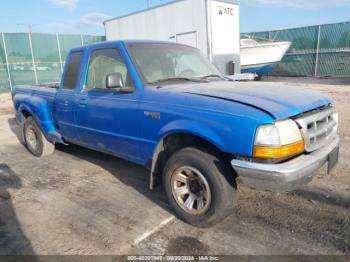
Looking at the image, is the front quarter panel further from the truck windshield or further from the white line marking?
the white line marking

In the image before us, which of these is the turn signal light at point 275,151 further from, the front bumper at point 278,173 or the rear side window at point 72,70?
the rear side window at point 72,70

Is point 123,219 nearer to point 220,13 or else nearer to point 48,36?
point 220,13

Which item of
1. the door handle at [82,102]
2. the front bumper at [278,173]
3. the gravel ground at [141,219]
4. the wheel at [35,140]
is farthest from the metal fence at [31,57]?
the front bumper at [278,173]

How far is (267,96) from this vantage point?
10.0ft

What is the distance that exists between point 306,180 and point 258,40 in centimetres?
1908

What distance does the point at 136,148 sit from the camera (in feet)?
12.3

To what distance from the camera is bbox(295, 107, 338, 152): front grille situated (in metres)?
2.79

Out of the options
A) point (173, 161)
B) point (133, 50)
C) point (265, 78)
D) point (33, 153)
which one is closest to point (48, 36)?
point (265, 78)

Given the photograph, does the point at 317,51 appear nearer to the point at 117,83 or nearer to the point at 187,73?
the point at 187,73

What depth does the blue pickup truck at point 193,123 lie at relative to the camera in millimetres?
2676

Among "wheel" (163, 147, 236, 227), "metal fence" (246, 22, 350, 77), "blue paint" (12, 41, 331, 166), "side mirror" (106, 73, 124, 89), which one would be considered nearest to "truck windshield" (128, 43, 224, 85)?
"blue paint" (12, 41, 331, 166)

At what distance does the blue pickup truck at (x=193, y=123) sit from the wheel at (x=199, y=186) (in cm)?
1

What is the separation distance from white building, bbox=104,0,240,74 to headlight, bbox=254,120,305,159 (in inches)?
351

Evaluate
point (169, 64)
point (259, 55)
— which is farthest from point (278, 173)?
point (259, 55)
